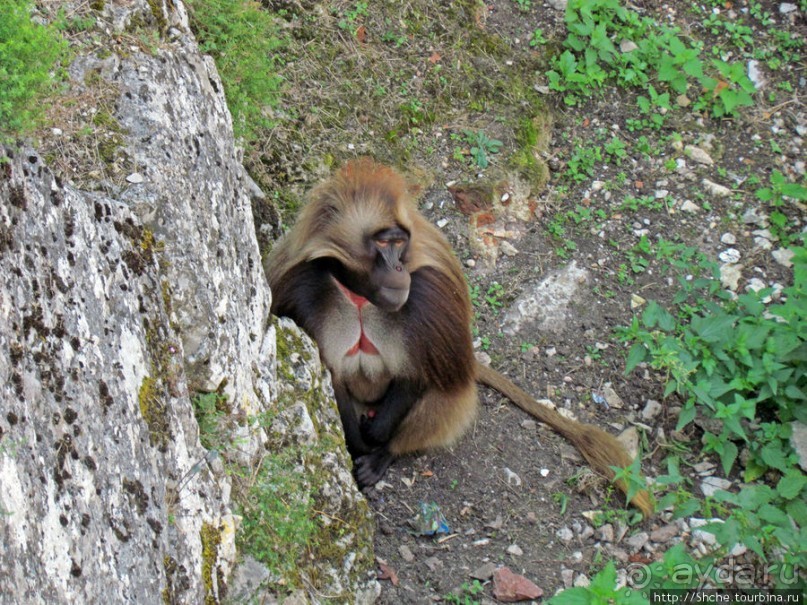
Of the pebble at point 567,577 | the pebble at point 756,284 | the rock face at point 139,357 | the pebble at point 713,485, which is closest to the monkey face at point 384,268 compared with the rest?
the rock face at point 139,357

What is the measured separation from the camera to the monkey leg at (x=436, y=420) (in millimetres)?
4758

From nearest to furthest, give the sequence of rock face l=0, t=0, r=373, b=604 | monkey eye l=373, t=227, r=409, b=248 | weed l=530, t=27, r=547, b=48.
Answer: rock face l=0, t=0, r=373, b=604, monkey eye l=373, t=227, r=409, b=248, weed l=530, t=27, r=547, b=48

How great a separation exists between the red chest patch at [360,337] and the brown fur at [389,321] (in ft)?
0.03

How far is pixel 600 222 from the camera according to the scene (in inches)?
232

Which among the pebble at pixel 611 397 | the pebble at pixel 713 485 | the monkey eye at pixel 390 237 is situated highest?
the monkey eye at pixel 390 237

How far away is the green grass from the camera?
2650 mm

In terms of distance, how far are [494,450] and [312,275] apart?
1.32 metres

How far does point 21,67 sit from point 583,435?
3100 millimetres

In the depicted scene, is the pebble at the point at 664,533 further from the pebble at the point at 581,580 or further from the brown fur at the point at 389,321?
the pebble at the point at 581,580

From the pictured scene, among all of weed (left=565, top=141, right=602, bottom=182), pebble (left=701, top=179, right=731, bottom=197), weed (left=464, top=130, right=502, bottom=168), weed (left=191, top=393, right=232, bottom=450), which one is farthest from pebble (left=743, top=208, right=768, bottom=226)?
weed (left=191, top=393, right=232, bottom=450)

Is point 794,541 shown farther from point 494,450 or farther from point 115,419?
point 115,419

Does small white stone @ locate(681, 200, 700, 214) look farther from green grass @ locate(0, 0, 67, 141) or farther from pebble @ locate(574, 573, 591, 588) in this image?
green grass @ locate(0, 0, 67, 141)

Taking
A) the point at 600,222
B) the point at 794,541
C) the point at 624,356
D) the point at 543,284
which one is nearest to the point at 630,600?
the point at 794,541

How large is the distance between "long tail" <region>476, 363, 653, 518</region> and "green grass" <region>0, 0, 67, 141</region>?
2786mm
